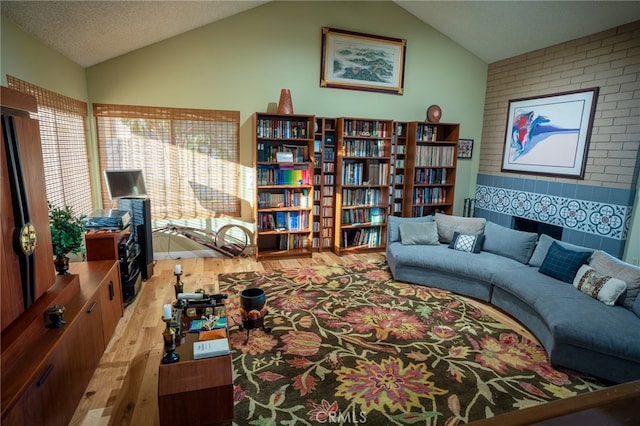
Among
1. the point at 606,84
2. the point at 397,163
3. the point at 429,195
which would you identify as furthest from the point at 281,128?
the point at 606,84

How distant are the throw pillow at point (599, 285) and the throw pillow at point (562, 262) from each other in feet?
0.19

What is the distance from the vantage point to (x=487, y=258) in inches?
150

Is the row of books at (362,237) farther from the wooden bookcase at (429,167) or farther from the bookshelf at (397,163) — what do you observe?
the wooden bookcase at (429,167)

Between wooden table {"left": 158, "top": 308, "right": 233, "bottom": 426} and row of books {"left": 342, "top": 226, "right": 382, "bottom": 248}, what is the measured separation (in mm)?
3556

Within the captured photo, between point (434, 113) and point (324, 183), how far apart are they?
2.06 m

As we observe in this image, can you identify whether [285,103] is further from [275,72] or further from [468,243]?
A: [468,243]

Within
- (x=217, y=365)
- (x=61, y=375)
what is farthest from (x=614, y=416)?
(x=61, y=375)

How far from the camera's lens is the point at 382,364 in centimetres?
256

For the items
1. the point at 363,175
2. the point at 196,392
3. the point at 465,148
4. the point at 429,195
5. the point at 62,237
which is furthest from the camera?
the point at 465,148

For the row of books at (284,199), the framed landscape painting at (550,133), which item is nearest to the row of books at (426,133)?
the framed landscape painting at (550,133)

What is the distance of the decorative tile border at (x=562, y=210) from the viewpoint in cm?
389

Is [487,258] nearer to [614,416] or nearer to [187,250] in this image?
[614,416]

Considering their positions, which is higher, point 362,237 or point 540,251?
point 540,251

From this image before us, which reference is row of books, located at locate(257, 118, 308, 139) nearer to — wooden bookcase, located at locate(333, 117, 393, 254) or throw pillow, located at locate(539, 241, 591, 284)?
wooden bookcase, located at locate(333, 117, 393, 254)
